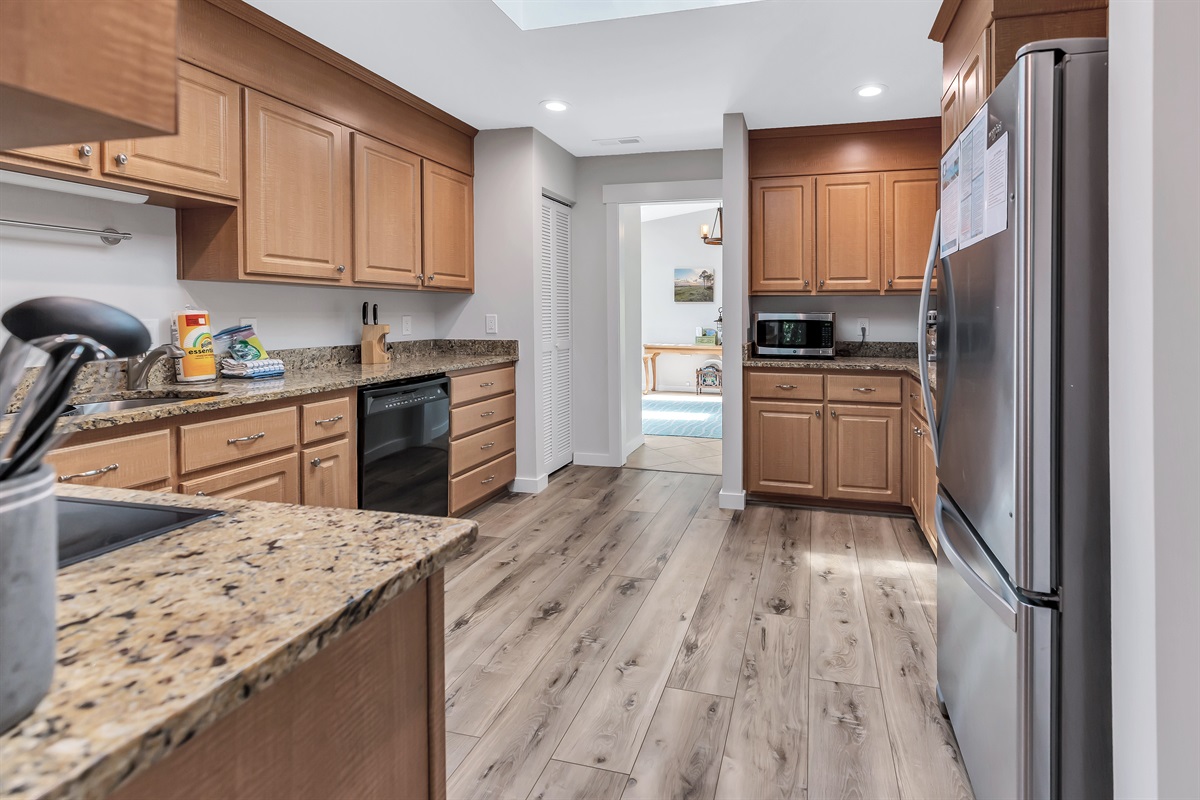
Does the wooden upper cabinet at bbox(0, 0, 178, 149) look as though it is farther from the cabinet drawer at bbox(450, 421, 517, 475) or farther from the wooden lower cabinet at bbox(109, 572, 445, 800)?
the cabinet drawer at bbox(450, 421, 517, 475)

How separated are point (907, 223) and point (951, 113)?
6.93 feet

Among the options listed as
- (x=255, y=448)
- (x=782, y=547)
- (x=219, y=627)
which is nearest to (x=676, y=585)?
(x=782, y=547)

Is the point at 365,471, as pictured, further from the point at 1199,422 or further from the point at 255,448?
the point at 1199,422

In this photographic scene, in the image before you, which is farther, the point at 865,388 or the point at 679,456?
the point at 679,456

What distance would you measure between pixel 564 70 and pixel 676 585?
250 cm

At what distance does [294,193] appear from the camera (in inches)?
123

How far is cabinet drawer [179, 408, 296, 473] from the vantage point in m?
2.30

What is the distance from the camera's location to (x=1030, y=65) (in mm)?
1280

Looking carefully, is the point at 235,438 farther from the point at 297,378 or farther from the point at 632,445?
the point at 632,445

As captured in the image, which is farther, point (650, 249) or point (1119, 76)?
point (650, 249)

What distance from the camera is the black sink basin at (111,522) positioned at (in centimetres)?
87

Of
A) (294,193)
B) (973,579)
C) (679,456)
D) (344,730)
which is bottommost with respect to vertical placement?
(679,456)

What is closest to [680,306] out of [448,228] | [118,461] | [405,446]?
[448,228]

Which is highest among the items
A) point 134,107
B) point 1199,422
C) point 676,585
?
point 134,107
